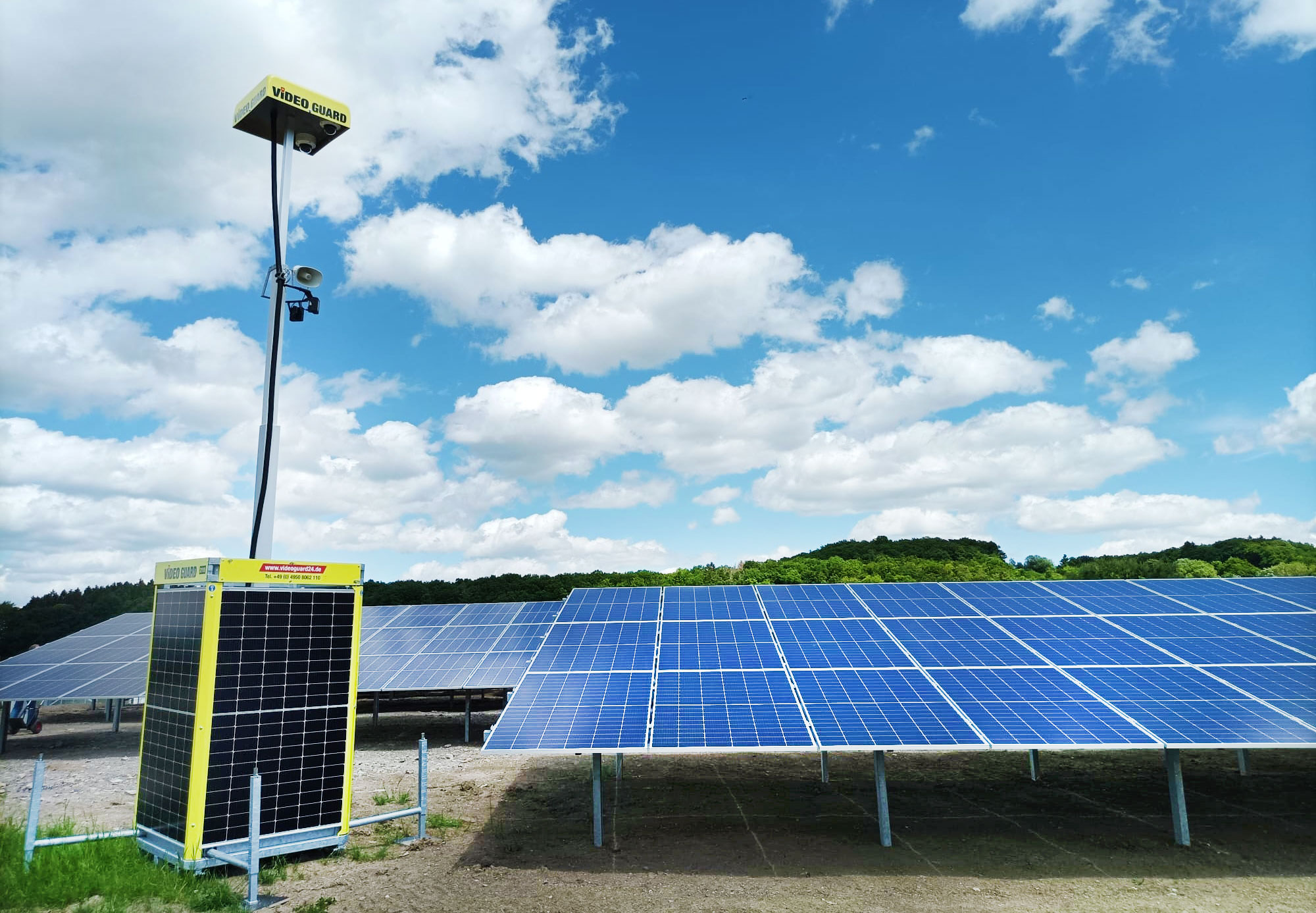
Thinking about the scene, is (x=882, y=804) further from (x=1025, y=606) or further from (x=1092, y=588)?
(x=1092, y=588)

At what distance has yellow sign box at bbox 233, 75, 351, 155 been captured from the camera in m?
15.3

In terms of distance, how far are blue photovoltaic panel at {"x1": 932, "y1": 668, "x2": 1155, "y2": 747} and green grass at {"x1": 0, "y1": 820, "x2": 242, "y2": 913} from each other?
14.0 metres

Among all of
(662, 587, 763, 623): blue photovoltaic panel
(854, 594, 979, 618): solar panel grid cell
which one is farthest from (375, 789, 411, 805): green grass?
(854, 594, 979, 618): solar panel grid cell

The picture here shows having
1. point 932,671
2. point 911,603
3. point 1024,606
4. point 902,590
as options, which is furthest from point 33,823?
point 1024,606

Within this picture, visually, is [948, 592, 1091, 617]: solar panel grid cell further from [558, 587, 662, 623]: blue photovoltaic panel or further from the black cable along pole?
the black cable along pole

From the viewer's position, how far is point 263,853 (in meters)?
13.0

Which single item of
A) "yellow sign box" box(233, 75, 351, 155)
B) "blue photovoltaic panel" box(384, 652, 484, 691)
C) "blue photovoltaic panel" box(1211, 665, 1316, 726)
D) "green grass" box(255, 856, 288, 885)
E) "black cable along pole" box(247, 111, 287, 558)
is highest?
→ "yellow sign box" box(233, 75, 351, 155)

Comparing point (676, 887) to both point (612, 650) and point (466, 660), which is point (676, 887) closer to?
point (612, 650)

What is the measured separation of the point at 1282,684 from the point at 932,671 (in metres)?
7.52

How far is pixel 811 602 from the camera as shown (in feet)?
80.7

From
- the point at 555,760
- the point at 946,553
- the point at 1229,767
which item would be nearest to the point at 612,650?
the point at 555,760

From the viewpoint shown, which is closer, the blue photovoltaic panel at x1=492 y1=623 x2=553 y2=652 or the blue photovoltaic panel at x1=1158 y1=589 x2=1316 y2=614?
the blue photovoltaic panel at x1=1158 y1=589 x2=1316 y2=614

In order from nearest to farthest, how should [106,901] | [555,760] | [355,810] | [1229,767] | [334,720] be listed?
[106,901] < [334,720] < [355,810] < [1229,767] < [555,760]

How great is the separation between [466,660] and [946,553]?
6391 centimetres
